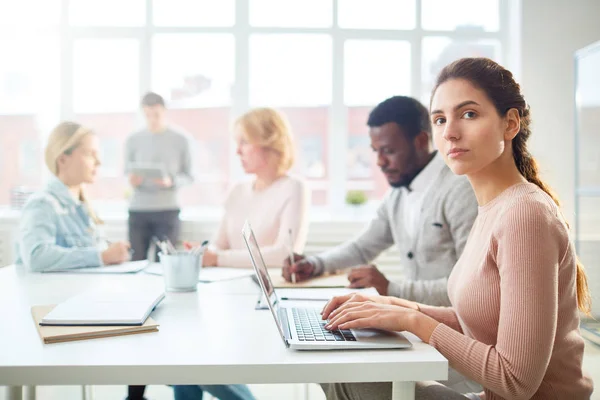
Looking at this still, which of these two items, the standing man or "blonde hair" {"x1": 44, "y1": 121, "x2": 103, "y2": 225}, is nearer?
"blonde hair" {"x1": 44, "y1": 121, "x2": 103, "y2": 225}

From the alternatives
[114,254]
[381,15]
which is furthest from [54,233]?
[381,15]

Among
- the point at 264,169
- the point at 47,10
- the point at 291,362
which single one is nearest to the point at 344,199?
the point at 264,169

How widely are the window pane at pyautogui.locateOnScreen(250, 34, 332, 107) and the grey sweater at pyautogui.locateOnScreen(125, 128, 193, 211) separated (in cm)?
77

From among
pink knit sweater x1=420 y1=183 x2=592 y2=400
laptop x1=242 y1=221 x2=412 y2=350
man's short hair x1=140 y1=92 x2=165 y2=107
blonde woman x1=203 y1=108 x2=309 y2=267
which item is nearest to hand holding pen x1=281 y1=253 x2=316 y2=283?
blonde woman x1=203 y1=108 x2=309 y2=267

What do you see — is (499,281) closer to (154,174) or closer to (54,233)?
(54,233)

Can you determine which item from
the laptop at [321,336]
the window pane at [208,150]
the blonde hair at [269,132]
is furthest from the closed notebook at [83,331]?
the window pane at [208,150]

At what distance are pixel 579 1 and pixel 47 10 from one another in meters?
3.96

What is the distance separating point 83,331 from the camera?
111cm

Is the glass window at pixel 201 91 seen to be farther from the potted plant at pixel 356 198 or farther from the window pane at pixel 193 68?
the potted plant at pixel 356 198

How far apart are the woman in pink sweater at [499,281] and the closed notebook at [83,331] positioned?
364 mm

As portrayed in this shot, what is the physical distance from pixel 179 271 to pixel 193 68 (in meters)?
3.26

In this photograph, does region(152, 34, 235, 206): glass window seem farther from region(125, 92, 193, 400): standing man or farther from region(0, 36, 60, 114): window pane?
region(0, 36, 60, 114): window pane

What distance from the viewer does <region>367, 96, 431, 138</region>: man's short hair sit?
2006 mm

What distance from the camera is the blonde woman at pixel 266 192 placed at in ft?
8.23
